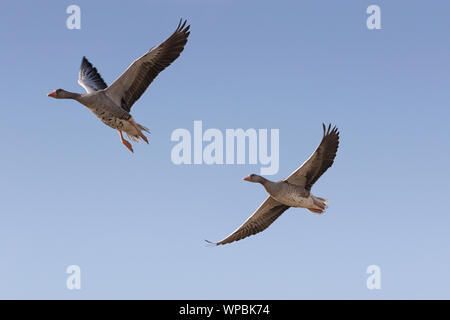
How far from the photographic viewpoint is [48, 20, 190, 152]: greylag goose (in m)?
15.7

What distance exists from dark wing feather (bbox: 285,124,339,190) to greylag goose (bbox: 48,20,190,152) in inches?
149

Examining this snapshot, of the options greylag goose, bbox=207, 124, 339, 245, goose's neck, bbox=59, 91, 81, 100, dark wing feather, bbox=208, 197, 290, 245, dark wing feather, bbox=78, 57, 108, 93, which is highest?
dark wing feather, bbox=78, 57, 108, 93

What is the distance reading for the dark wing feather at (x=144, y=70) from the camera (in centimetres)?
1569

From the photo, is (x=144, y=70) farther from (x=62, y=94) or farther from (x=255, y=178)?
(x=255, y=178)

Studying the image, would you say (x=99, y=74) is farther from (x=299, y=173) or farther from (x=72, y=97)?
(x=299, y=173)

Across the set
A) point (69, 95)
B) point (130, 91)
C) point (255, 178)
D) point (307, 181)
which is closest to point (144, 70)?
point (130, 91)

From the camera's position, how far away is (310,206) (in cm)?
1609

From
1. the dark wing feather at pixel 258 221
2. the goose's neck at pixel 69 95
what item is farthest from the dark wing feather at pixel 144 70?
the dark wing feather at pixel 258 221

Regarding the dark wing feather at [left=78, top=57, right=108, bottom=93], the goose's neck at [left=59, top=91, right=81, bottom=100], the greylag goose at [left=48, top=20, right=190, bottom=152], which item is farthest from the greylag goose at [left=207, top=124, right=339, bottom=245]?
the dark wing feather at [left=78, top=57, right=108, bottom=93]

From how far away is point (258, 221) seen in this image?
17.1 meters

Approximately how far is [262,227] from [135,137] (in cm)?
387

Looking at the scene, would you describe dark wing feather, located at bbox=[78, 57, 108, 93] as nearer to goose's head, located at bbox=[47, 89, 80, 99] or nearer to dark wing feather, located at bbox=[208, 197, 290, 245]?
goose's head, located at bbox=[47, 89, 80, 99]

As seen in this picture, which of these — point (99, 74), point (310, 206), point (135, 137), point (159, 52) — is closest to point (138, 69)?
point (159, 52)

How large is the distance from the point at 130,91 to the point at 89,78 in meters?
3.33
